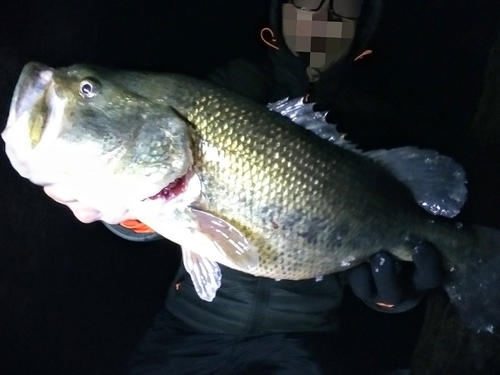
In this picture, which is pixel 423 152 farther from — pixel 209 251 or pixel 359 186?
pixel 209 251

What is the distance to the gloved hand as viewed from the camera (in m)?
1.02

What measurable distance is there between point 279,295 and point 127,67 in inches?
37.7

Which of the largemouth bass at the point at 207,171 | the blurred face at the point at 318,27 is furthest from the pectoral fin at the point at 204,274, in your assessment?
the blurred face at the point at 318,27

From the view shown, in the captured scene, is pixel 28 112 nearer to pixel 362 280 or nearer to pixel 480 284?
pixel 362 280

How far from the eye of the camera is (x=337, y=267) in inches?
38.9

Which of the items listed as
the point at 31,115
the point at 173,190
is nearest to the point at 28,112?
the point at 31,115

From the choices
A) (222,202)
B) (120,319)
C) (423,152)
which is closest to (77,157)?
(222,202)

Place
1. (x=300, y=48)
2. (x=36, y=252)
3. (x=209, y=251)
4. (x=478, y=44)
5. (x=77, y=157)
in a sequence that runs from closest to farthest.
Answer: (x=77, y=157)
(x=209, y=251)
(x=300, y=48)
(x=36, y=252)
(x=478, y=44)

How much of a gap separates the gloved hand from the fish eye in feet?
1.91

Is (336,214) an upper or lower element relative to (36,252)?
upper

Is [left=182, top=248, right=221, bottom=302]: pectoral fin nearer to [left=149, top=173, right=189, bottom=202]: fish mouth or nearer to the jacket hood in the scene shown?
[left=149, top=173, right=189, bottom=202]: fish mouth

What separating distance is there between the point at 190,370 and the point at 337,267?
55 centimetres

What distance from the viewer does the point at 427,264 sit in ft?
3.35

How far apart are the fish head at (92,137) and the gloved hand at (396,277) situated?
0.45 metres
